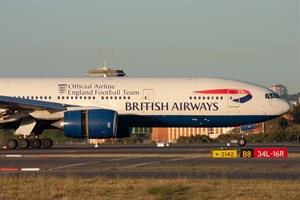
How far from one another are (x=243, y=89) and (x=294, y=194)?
3100cm

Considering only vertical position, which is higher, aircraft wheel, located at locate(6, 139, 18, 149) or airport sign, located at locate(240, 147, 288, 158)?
aircraft wheel, located at locate(6, 139, 18, 149)

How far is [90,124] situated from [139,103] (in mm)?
4182

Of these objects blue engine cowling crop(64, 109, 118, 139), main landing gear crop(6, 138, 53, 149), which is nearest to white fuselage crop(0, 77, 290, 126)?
blue engine cowling crop(64, 109, 118, 139)

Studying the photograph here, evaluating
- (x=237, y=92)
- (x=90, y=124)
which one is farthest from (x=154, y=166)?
(x=237, y=92)

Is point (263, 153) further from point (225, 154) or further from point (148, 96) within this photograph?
point (148, 96)

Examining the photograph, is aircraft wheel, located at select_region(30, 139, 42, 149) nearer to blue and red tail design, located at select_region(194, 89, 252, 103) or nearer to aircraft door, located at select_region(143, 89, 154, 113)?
aircraft door, located at select_region(143, 89, 154, 113)

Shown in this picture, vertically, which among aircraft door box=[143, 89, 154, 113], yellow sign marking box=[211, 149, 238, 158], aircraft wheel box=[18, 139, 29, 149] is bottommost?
yellow sign marking box=[211, 149, 238, 158]

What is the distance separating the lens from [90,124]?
49.6 meters

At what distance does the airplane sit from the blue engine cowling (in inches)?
30.0

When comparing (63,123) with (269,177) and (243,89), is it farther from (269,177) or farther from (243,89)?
(269,177)

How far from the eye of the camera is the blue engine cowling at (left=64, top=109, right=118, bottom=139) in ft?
163

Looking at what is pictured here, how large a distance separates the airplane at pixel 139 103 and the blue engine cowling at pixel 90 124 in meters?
0.76

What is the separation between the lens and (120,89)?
52.7m

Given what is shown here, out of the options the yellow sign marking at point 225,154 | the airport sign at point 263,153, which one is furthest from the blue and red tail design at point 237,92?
the yellow sign marking at point 225,154
